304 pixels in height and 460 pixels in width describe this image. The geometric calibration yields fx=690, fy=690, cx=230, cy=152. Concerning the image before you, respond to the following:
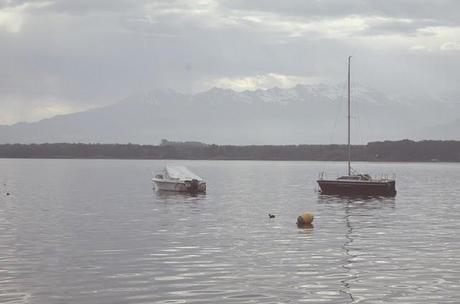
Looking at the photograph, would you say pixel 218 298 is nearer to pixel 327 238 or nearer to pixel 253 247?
pixel 253 247

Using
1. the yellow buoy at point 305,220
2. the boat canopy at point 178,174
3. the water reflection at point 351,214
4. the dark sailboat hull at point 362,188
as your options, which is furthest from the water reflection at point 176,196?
the yellow buoy at point 305,220

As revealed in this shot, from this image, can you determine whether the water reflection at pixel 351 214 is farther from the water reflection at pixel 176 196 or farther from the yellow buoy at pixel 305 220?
the water reflection at pixel 176 196

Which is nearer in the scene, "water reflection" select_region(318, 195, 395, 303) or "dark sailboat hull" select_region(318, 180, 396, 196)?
"water reflection" select_region(318, 195, 395, 303)

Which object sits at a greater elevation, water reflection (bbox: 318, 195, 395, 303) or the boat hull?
the boat hull

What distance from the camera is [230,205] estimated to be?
2815 inches

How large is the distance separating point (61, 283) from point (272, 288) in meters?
8.05

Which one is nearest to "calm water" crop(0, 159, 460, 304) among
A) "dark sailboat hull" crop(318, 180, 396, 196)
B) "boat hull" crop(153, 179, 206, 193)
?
"dark sailboat hull" crop(318, 180, 396, 196)

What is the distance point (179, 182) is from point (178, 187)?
2.27 feet

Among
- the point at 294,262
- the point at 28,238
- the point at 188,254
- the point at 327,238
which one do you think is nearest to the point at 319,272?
the point at 294,262

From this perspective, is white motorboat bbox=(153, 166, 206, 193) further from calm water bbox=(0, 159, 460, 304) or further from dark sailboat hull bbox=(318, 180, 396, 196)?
calm water bbox=(0, 159, 460, 304)

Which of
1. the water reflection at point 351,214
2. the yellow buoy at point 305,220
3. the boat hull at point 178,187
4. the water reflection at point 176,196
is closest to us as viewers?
the water reflection at point 351,214

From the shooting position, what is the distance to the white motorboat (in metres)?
89.1

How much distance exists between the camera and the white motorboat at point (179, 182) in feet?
292

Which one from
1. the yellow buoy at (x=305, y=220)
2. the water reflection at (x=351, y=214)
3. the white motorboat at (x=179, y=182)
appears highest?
the white motorboat at (x=179, y=182)
